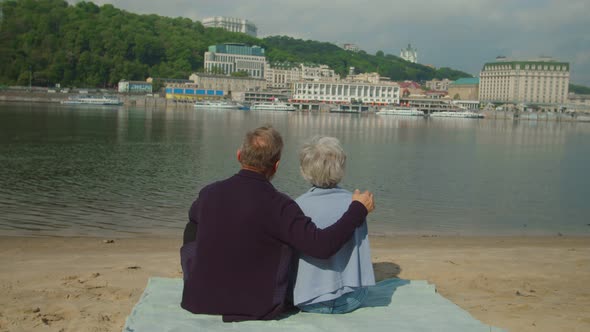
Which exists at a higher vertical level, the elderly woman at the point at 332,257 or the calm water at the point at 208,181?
the elderly woman at the point at 332,257

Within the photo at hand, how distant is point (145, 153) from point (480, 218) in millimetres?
15584

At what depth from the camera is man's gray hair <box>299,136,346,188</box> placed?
380 cm

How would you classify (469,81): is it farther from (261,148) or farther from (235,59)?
(261,148)

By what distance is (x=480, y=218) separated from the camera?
1312 cm

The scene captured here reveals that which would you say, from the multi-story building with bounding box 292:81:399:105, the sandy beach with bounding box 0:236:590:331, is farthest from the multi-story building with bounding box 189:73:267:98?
the sandy beach with bounding box 0:236:590:331

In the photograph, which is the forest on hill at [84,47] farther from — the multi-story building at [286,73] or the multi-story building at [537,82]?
the multi-story building at [537,82]

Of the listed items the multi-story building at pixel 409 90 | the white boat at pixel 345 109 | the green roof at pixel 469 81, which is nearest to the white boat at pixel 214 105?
the white boat at pixel 345 109

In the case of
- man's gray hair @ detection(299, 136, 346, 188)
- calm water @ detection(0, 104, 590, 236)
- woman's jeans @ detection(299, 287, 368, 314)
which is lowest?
calm water @ detection(0, 104, 590, 236)

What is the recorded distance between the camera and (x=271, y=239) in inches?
147

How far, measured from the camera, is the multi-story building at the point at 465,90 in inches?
6785

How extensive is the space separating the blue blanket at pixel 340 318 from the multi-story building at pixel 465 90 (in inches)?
6865

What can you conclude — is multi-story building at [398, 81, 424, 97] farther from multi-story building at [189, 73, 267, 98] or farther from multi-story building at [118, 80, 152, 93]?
multi-story building at [118, 80, 152, 93]

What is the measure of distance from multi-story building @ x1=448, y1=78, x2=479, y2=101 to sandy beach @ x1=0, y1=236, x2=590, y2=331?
172 m

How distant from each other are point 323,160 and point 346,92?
14333 cm
